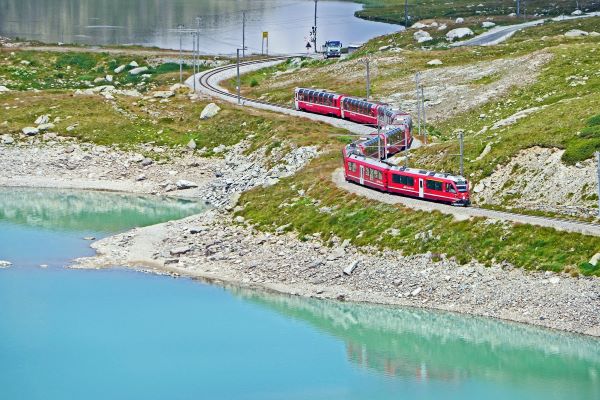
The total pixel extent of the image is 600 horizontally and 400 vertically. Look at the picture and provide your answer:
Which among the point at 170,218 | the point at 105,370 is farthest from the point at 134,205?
the point at 105,370

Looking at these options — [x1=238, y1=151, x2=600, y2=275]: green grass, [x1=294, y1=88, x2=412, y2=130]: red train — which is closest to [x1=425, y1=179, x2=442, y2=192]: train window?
[x1=238, y1=151, x2=600, y2=275]: green grass

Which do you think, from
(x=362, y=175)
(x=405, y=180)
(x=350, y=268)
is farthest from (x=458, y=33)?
(x=350, y=268)

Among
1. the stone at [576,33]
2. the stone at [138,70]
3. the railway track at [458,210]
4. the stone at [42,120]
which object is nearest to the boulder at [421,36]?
the stone at [576,33]

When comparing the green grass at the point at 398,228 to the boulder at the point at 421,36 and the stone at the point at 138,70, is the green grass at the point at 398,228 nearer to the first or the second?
the stone at the point at 138,70

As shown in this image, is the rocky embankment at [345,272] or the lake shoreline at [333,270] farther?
the lake shoreline at [333,270]

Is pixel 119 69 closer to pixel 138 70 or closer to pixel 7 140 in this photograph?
pixel 138 70

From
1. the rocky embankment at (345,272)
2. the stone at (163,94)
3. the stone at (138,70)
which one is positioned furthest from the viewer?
the stone at (138,70)

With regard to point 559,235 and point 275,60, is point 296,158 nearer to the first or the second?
point 559,235
